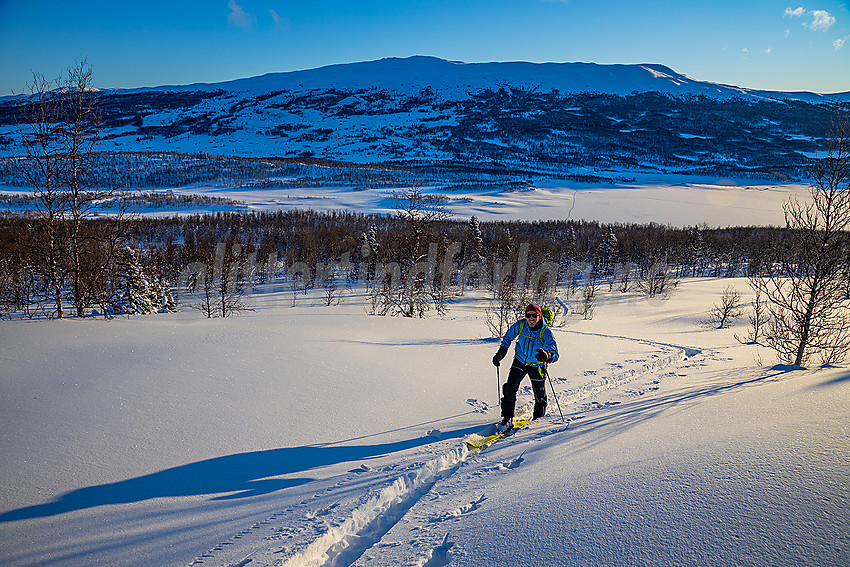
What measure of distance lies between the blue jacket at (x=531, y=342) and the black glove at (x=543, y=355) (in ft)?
0.22

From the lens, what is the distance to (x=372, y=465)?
4.68 meters

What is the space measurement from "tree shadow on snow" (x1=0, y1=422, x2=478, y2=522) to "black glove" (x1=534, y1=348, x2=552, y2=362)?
7.40 feet

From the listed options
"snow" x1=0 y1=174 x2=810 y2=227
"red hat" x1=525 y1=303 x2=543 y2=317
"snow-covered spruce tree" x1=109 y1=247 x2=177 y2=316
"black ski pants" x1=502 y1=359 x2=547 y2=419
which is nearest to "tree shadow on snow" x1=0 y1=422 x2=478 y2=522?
"black ski pants" x1=502 y1=359 x2=547 y2=419

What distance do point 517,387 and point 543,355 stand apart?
0.59 metres

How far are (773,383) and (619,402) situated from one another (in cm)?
225

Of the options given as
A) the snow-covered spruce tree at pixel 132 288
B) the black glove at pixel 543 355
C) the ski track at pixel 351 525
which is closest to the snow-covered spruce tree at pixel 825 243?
the black glove at pixel 543 355

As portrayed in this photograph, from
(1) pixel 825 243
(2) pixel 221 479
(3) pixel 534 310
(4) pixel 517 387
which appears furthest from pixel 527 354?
(1) pixel 825 243

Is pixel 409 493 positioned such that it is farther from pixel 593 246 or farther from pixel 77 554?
pixel 593 246

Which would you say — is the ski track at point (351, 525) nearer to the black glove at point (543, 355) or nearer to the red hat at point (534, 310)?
the black glove at point (543, 355)

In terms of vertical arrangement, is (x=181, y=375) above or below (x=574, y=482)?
above

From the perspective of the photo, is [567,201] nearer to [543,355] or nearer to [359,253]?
[359,253]

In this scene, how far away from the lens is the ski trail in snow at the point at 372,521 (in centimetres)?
328

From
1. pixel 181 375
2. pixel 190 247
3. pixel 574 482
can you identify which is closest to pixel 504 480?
pixel 574 482

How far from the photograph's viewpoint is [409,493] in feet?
13.9
